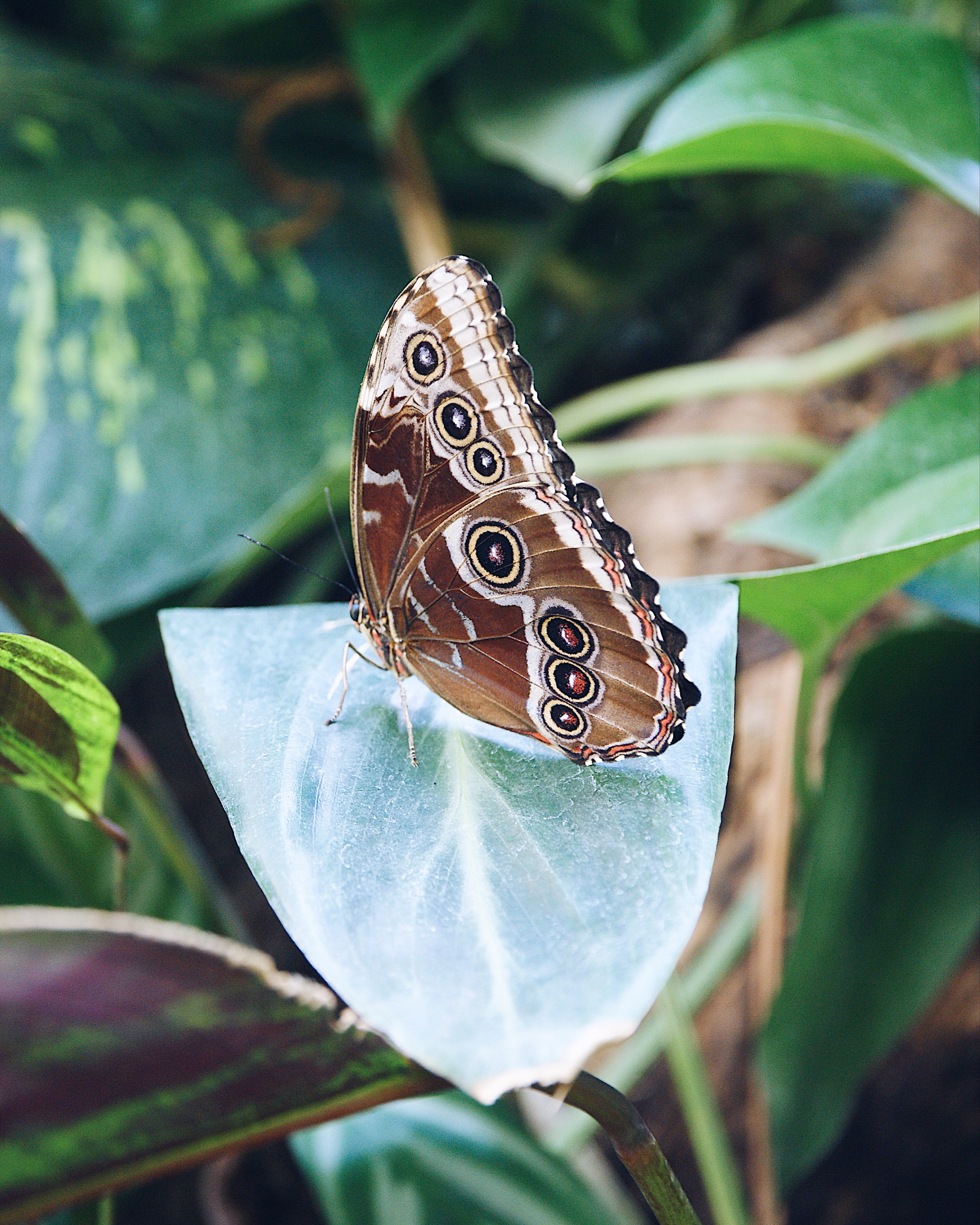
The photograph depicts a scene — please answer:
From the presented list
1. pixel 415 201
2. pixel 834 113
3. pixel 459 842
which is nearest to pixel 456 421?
pixel 459 842

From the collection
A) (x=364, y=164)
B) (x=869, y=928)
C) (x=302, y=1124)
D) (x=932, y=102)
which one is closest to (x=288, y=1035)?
(x=302, y=1124)

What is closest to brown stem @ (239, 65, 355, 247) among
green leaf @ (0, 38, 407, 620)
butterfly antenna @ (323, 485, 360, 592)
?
green leaf @ (0, 38, 407, 620)

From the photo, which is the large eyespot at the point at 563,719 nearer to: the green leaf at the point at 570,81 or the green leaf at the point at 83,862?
the green leaf at the point at 83,862

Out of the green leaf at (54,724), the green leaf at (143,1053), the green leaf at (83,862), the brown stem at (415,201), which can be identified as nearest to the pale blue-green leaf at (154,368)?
the brown stem at (415,201)

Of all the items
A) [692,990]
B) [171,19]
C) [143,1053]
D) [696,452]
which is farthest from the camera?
[171,19]

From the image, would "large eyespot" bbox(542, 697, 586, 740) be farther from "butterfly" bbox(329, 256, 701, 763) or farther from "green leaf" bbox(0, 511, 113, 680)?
"green leaf" bbox(0, 511, 113, 680)

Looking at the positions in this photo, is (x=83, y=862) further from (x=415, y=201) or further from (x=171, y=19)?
(x=171, y=19)

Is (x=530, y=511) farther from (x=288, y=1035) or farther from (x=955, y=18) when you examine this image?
(x=955, y=18)
